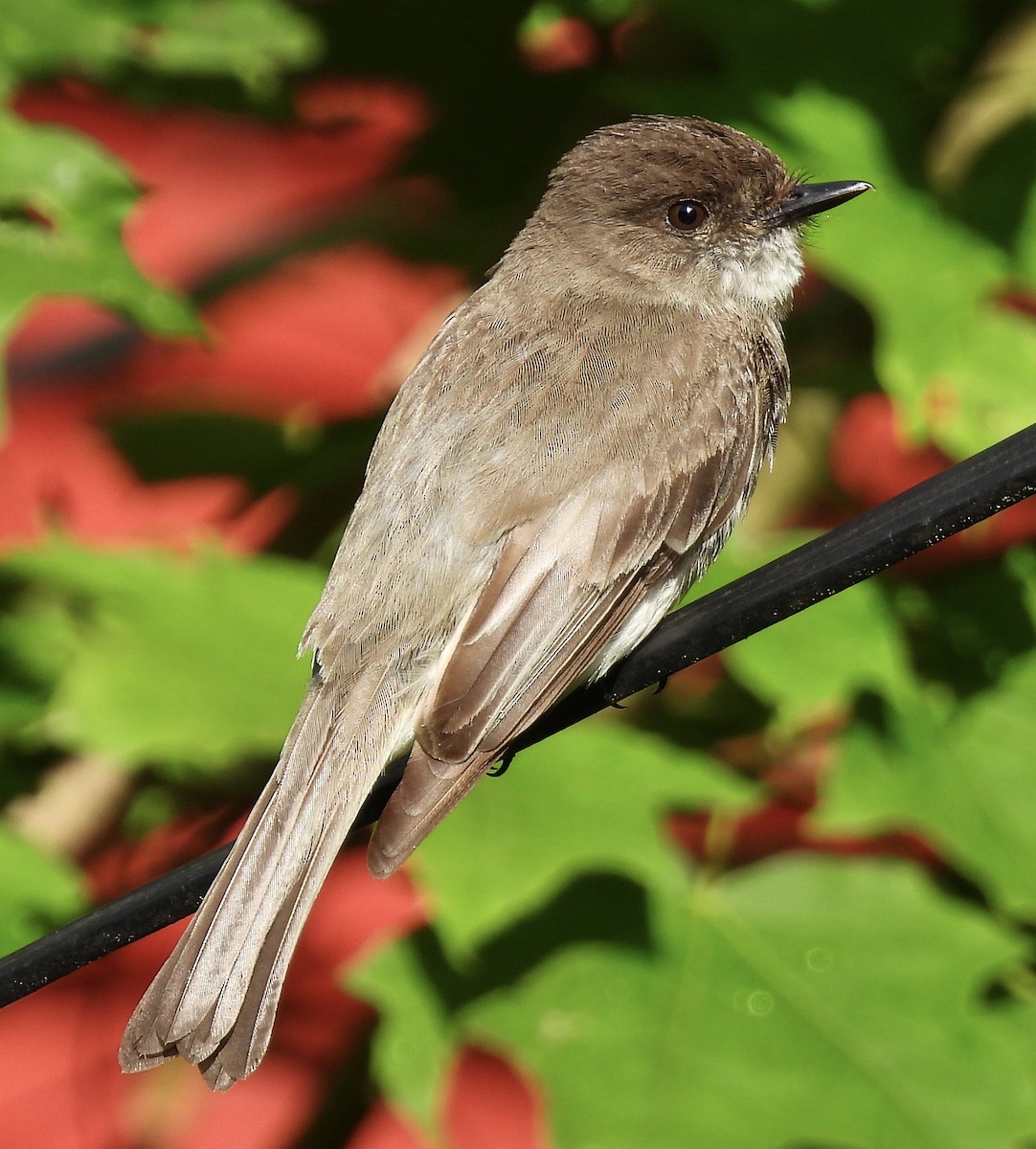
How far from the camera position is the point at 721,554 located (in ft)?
11.2

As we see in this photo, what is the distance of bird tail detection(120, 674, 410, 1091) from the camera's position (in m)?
2.57

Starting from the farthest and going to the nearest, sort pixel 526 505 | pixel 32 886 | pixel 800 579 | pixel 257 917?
pixel 526 505 < pixel 32 886 < pixel 257 917 < pixel 800 579

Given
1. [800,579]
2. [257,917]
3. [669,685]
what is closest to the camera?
[800,579]

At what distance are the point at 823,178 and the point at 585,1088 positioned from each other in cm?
194

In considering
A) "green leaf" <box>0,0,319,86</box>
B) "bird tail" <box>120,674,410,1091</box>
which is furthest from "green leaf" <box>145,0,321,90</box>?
"bird tail" <box>120,674,410,1091</box>

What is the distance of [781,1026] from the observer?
10.6 feet

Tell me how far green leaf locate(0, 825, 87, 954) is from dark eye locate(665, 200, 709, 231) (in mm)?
2045

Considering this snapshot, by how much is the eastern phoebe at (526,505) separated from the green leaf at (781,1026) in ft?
2.01

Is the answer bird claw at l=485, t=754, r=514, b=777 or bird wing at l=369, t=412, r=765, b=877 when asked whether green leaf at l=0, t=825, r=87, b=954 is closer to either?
bird wing at l=369, t=412, r=765, b=877

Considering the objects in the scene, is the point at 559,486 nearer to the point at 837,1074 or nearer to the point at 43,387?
the point at 837,1074

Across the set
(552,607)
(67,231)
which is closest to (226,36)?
(67,231)

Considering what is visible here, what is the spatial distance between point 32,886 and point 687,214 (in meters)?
2.12

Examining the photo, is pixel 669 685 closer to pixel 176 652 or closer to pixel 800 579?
pixel 176 652

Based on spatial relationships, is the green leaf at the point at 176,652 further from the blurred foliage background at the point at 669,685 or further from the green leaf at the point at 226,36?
the green leaf at the point at 226,36
